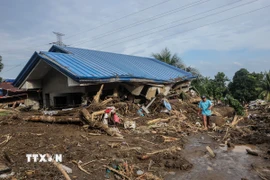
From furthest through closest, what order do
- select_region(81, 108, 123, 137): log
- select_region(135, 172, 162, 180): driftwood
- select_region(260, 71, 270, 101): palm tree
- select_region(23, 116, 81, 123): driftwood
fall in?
select_region(260, 71, 270, 101): palm tree, select_region(23, 116, 81, 123): driftwood, select_region(81, 108, 123, 137): log, select_region(135, 172, 162, 180): driftwood

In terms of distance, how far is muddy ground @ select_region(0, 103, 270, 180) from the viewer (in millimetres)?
4889

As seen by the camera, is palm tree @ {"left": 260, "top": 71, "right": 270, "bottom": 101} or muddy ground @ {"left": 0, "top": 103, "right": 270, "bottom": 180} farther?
palm tree @ {"left": 260, "top": 71, "right": 270, "bottom": 101}

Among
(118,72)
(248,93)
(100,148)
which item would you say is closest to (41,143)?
(100,148)

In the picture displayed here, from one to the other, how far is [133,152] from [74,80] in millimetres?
5426

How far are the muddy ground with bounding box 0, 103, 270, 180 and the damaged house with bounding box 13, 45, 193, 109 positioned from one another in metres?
2.83

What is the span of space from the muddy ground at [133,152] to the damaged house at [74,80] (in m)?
2.83

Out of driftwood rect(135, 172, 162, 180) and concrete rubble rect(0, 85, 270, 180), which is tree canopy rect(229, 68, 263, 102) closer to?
concrete rubble rect(0, 85, 270, 180)

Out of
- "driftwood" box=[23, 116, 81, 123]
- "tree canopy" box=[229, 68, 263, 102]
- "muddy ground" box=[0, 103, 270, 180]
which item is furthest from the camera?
"tree canopy" box=[229, 68, 263, 102]

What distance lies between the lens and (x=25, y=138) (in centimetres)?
684

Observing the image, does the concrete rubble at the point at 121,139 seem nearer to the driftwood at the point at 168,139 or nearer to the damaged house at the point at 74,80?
the driftwood at the point at 168,139

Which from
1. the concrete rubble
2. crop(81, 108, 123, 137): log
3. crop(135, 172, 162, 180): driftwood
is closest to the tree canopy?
the concrete rubble

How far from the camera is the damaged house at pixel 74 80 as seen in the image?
1071 cm

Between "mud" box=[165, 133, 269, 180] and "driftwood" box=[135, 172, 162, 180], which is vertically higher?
"driftwood" box=[135, 172, 162, 180]

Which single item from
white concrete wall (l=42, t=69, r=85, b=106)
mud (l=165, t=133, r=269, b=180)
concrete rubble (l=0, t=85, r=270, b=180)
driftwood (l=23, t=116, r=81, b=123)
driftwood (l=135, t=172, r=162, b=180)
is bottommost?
mud (l=165, t=133, r=269, b=180)
